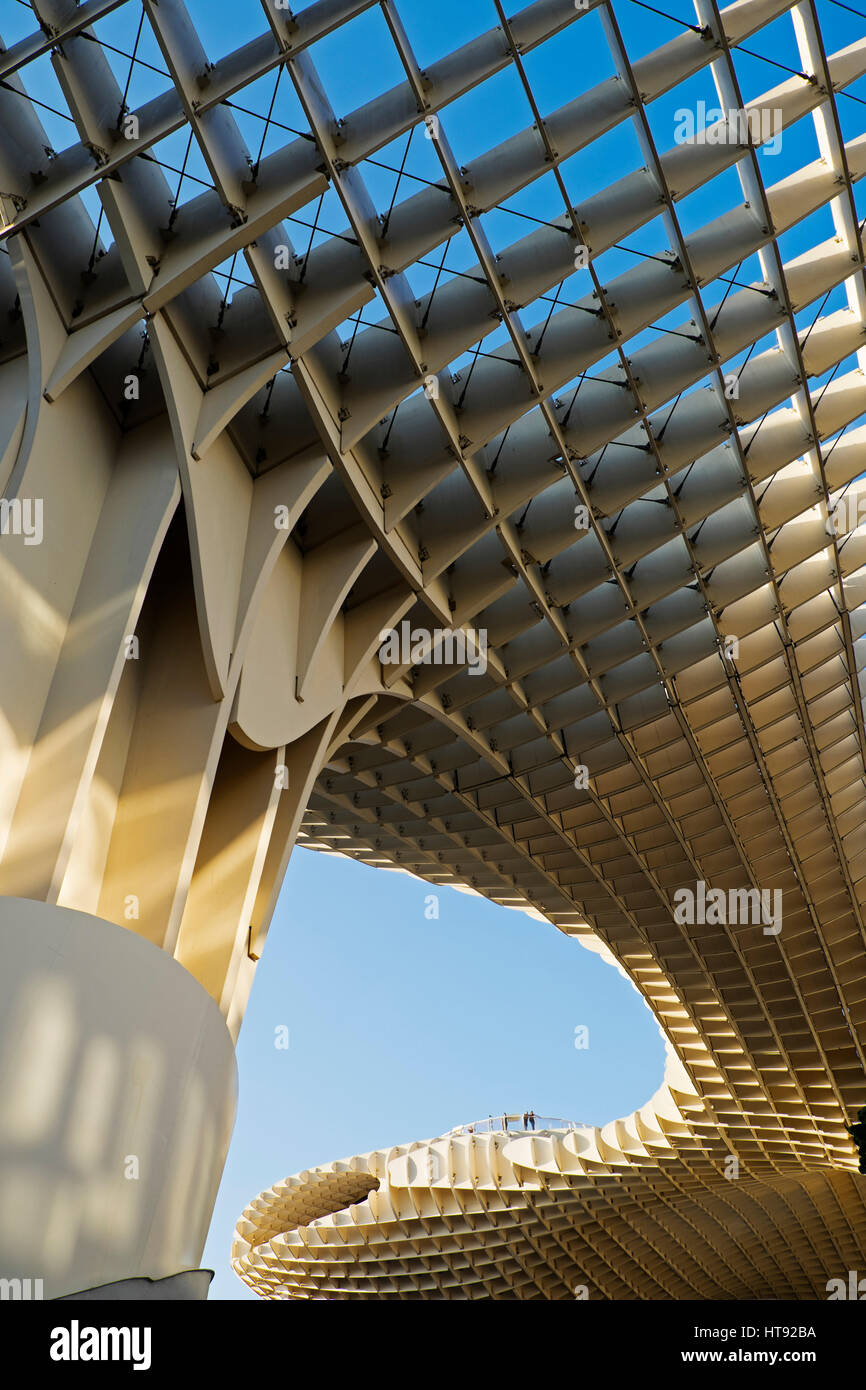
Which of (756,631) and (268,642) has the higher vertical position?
(756,631)

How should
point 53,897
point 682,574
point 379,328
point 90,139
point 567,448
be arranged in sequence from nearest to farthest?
point 53,897 → point 90,139 → point 379,328 → point 567,448 → point 682,574

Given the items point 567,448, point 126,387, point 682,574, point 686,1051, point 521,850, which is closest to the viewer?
point 126,387

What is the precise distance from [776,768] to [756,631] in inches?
309

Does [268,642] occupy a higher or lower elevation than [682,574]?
lower

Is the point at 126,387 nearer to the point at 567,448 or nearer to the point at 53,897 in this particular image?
the point at 53,897

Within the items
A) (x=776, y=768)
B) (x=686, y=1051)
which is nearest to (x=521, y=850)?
(x=776, y=768)

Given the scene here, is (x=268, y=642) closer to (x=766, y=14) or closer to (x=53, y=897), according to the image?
(x=53, y=897)

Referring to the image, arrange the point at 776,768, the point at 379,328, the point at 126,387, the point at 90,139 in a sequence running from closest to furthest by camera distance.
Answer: the point at 90,139
the point at 126,387
the point at 379,328
the point at 776,768

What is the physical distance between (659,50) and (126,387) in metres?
9.57

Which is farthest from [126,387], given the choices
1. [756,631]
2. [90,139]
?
[756,631]

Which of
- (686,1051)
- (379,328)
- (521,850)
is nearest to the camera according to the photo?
(379,328)

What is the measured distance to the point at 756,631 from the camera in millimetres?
32469

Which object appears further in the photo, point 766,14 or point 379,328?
point 379,328

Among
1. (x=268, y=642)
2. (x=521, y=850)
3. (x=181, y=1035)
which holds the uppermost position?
(x=521, y=850)
